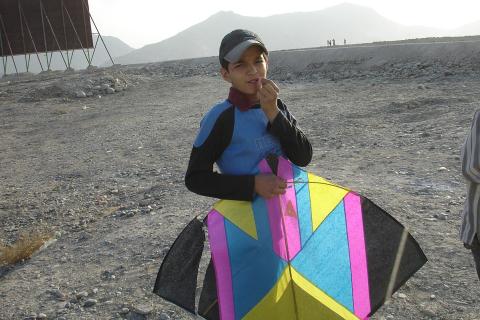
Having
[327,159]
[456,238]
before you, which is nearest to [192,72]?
[327,159]

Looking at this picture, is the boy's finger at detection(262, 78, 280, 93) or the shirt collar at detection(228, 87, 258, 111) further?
the shirt collar at detection(228, 87, 258, 111)

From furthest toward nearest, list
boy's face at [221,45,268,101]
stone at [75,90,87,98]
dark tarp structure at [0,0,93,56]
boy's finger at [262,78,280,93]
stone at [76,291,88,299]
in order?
dark tarp structure at [0,0,93,56] < stone at [75,90,87,98] < stone at [76,291,88,299] < boy's face at [221,45,268,101] < boy's finger at [262,78,280,93]

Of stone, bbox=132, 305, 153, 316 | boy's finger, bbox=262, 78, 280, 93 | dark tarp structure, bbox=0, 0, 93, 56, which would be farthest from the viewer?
dark tarp structure, bbox=0, 0, 93, 56

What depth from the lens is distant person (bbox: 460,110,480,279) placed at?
1908 millimetres

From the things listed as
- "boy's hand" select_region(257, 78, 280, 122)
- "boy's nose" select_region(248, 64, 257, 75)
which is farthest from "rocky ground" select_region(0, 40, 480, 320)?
"boy's nose" select_region(248, 64, 257, 75)

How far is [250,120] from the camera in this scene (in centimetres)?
198

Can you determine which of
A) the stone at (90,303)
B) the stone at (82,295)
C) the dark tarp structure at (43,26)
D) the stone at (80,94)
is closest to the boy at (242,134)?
the stone at (90,303)

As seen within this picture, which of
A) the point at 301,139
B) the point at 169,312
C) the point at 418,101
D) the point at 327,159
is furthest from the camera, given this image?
the point at 418,101

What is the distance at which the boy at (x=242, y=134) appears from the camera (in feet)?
6.32

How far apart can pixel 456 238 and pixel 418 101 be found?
7.76 meters

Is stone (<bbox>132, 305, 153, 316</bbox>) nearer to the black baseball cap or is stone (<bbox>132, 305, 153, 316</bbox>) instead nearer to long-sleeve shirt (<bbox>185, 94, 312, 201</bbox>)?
long-sleeve shirt (<bbox>185, 94, 312, 201</bbox>)

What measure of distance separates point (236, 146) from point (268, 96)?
0.27 m

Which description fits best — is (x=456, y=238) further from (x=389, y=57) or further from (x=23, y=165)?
(x=389, y=57)

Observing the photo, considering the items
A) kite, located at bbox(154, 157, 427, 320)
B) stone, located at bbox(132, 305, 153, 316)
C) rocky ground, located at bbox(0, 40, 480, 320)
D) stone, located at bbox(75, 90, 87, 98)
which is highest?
kite, located at bbox(154, 157, 427, 320)
